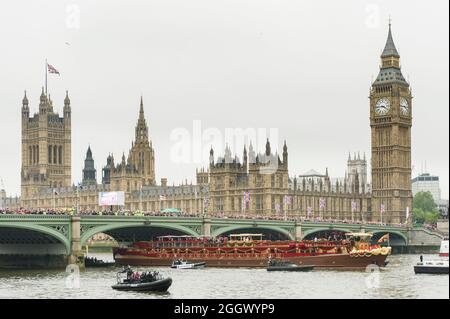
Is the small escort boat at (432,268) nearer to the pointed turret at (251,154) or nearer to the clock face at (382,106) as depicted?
the pointed turret at (251,154)

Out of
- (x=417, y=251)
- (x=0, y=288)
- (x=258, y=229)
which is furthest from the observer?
(x=417, y=251)

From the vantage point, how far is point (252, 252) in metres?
114

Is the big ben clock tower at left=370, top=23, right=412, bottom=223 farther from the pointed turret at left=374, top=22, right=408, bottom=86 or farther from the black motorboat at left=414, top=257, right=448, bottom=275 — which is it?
the black motorboat at left=414, top=257, right=448, bottom=275

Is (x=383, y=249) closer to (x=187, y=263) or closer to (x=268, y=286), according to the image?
(x=187, y=263)

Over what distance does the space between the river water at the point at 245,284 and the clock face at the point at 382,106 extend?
93067mm

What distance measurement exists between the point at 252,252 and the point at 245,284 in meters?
29.2

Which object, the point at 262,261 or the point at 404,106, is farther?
the point at 404,106

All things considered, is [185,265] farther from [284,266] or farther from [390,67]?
[390,67]

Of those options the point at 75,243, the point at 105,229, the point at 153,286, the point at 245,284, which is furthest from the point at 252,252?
the point at 153,286

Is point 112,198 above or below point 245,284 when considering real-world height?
above

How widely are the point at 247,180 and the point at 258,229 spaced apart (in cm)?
4470

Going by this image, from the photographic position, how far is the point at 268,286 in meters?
82.9

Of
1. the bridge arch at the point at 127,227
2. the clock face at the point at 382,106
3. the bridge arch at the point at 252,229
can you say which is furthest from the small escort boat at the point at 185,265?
the clock face at the point at 382,106
